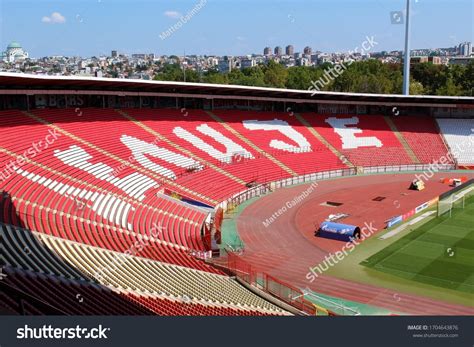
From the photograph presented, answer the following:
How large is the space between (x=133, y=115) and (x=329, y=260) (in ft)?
77.8

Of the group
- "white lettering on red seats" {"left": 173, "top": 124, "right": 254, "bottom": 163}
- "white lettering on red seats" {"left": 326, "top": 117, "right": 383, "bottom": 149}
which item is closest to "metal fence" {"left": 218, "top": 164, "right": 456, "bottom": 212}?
"white lettering on red seats" {"left": 326, "top": 117, "right": 383, "bottom": 149}

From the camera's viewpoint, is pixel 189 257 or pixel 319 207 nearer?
pixel 189 257

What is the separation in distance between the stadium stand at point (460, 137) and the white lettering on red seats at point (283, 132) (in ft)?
54.9

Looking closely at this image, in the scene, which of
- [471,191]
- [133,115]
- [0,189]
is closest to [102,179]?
[0,189]

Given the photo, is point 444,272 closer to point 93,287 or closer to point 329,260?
point 329,260

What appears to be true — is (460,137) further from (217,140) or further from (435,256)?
(435,256)

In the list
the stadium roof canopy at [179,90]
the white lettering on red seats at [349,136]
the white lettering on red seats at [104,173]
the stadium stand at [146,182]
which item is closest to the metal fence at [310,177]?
the stadium stand at [146,182]

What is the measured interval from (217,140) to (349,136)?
16294mm

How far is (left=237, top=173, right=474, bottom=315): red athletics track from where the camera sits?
21.3 m

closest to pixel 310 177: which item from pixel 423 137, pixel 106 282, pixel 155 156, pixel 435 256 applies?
pixel 155 156

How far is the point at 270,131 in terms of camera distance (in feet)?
166
